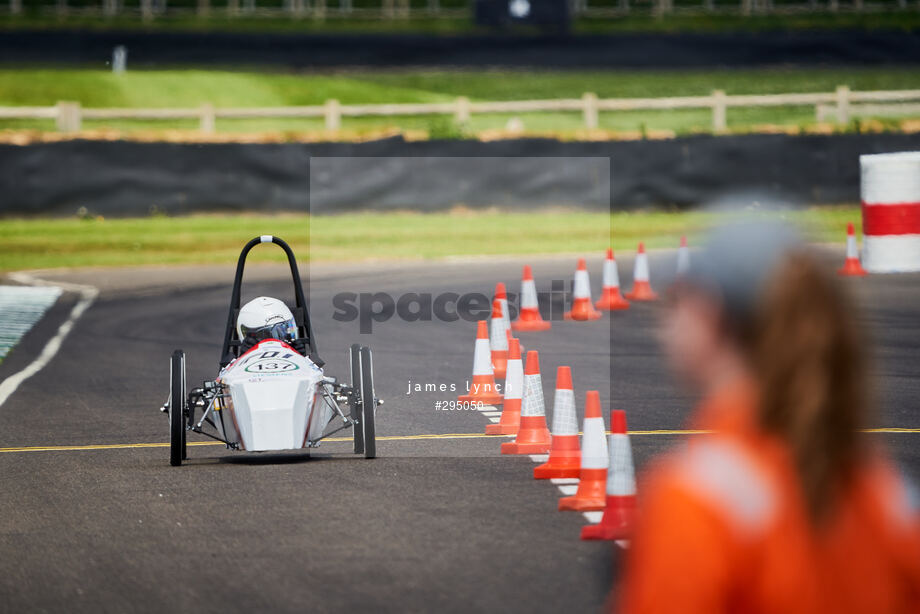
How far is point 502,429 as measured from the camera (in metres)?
10.4

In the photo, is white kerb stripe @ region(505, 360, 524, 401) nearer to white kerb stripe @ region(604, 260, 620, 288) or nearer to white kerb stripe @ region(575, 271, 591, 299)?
white kerb stripe @ region(575, 271, 591, 299)

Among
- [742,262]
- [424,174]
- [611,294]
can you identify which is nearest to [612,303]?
[611,294]

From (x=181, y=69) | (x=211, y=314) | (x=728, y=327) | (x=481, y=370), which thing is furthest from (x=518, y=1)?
(x=728, y=327)

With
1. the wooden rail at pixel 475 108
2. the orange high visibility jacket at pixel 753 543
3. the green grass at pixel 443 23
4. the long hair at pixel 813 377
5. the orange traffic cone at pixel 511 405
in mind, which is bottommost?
the orange traffic cone at pixel 511 405

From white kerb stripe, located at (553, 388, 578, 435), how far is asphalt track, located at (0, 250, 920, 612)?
1.15 ft

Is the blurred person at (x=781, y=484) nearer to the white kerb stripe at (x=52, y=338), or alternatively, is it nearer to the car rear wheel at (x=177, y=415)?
the car rear wheel at (x=177, y=415)

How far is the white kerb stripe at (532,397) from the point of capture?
30.7 feet

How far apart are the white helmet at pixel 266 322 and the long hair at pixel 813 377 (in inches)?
317

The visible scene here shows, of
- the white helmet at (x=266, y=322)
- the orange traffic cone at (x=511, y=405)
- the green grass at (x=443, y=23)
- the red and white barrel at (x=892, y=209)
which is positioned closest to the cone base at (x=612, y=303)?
the red and white barrel at (x=892, y=209)

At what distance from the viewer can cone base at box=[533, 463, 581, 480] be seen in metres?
8.71

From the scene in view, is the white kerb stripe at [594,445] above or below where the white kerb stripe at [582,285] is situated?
below

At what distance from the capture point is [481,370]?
11.6 metres

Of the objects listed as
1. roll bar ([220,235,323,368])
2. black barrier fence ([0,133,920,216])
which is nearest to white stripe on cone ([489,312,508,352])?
roll bar ([220,235,323,368])

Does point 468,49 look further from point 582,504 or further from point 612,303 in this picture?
point 582,504
